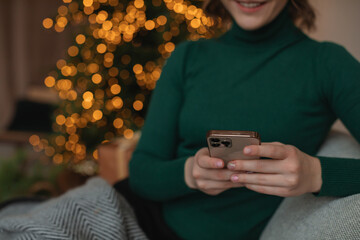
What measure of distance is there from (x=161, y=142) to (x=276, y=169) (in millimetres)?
402

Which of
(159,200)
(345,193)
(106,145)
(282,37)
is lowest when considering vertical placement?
(106,145)

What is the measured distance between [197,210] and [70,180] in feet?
4.95

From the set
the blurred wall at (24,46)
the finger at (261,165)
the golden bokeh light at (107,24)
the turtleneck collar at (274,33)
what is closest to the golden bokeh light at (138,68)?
the golden bokeh light at (107,24)

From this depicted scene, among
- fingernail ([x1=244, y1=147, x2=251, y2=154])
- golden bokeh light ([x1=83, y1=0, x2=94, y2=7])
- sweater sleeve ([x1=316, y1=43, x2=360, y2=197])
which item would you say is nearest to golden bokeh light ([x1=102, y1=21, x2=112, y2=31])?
golden bokeh light ([x1=83, y1=0, x2=94, y2=7])

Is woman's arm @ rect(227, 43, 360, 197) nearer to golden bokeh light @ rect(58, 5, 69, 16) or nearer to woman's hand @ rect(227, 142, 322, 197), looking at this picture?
woman's hand @ rect(227, 142, 322, 197)

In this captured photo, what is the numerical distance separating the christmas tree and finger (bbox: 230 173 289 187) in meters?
1.30

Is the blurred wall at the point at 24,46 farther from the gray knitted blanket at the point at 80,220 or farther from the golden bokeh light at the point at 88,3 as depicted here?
the gray knitted blanket at the point at 80,220

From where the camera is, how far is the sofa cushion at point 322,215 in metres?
0.57

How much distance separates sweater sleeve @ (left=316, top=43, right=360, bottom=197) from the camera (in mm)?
628

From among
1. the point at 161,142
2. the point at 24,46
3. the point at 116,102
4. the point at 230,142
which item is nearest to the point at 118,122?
the point at 116,102

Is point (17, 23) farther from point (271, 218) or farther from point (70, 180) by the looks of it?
point (271, 218)

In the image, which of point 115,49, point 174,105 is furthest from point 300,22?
point 115,49

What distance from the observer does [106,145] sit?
154 cm

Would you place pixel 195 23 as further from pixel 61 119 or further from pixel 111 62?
pixel 61 119
